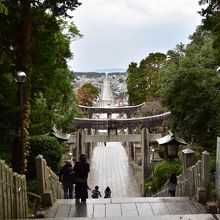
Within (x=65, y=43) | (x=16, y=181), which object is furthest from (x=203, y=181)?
(x=65, y=43)

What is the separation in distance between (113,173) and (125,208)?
83.1 feet

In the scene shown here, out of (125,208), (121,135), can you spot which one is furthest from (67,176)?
(121,135)

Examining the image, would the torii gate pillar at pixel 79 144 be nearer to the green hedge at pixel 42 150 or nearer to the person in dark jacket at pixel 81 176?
the green hedge at pixel 42 150

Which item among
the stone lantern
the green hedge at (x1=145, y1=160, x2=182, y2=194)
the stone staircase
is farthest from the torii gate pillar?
the stone staircase

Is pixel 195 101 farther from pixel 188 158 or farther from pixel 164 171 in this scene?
pixel 188 158

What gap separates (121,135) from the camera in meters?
34.1

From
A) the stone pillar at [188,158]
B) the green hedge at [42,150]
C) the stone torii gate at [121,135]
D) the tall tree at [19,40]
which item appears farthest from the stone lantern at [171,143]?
the stone torii gate at [121,135]

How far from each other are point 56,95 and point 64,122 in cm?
200

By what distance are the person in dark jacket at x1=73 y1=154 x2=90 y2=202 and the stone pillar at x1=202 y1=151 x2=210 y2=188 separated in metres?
2.92

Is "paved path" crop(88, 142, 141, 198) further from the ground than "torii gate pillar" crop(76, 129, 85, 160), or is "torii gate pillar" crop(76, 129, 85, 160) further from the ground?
"torii gate pillar" crop(76, 129, 85, 160)

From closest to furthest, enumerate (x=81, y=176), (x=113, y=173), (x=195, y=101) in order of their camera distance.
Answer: (x=81, y=176) < (x=195, y=101) < (x=113, y=173)

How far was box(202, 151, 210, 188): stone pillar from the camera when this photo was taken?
1155 cm

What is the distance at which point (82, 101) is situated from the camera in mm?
62469

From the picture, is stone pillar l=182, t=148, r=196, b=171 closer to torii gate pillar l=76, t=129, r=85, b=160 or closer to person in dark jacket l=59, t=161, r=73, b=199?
person in dark jacket l=59, t=161, r=73, b=199
